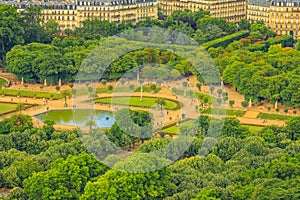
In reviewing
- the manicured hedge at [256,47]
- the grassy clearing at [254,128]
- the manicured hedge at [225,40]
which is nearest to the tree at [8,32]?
the manicured hedge at [225,40]

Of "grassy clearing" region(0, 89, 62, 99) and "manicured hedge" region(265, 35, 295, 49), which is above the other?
"manicured hedge" region(265, 35, 295, 49)

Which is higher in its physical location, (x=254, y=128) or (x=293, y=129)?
(x=293, y=129)

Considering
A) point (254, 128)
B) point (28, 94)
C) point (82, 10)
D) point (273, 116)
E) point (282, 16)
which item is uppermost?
point (82, 10)

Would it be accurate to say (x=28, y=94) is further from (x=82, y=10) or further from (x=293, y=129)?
(x=293, y=129)

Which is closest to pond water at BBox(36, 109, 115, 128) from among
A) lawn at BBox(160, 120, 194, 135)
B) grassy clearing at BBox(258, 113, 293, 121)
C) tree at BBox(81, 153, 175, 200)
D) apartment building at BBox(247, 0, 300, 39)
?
lawn at BBox(160, 120, 194, 135)

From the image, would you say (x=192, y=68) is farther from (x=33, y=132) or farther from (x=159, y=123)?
(x=33, y=132)

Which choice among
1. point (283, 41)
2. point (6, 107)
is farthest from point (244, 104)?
point (283, 41)

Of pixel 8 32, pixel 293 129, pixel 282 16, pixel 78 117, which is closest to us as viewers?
pixel 293 129

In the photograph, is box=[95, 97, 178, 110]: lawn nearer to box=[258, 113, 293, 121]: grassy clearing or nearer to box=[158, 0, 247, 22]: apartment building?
box=[258, 113, 293, 121]: grassy clearing
